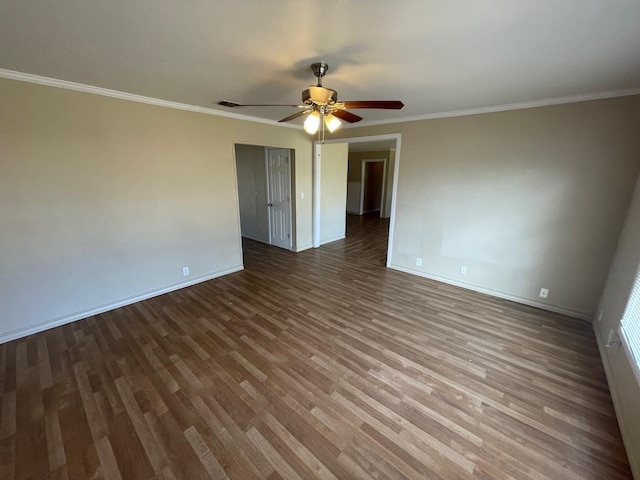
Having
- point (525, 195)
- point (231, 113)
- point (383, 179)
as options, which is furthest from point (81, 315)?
point (383, 179)

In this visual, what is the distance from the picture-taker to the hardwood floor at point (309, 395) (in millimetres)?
1495

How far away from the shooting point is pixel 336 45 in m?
1.73

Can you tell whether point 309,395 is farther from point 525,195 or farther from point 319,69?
point 525,195

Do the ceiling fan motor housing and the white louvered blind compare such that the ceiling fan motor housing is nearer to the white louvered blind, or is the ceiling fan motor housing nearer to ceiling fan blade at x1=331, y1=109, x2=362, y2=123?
ceiling fan blade at x1=331, y1=109, x2=362, y2=123

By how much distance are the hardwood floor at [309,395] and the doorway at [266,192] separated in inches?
96.0

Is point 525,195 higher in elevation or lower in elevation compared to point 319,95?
lower

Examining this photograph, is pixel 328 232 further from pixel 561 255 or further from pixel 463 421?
pixel 463 421

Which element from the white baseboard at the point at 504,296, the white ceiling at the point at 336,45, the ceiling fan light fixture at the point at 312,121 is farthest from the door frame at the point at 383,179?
the ceiling fan light fixture at the point at 312,121

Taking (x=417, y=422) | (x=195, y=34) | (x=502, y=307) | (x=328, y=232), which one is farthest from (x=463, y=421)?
(x=328, y=232)

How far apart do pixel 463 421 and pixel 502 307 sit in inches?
81.0

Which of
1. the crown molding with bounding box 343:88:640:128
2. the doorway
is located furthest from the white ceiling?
the doorway

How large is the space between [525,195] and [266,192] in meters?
4.36

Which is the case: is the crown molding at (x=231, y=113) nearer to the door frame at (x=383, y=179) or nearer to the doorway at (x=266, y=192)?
the doorway at (x=266, y=192)

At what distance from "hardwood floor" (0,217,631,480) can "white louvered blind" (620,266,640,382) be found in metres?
0.44
